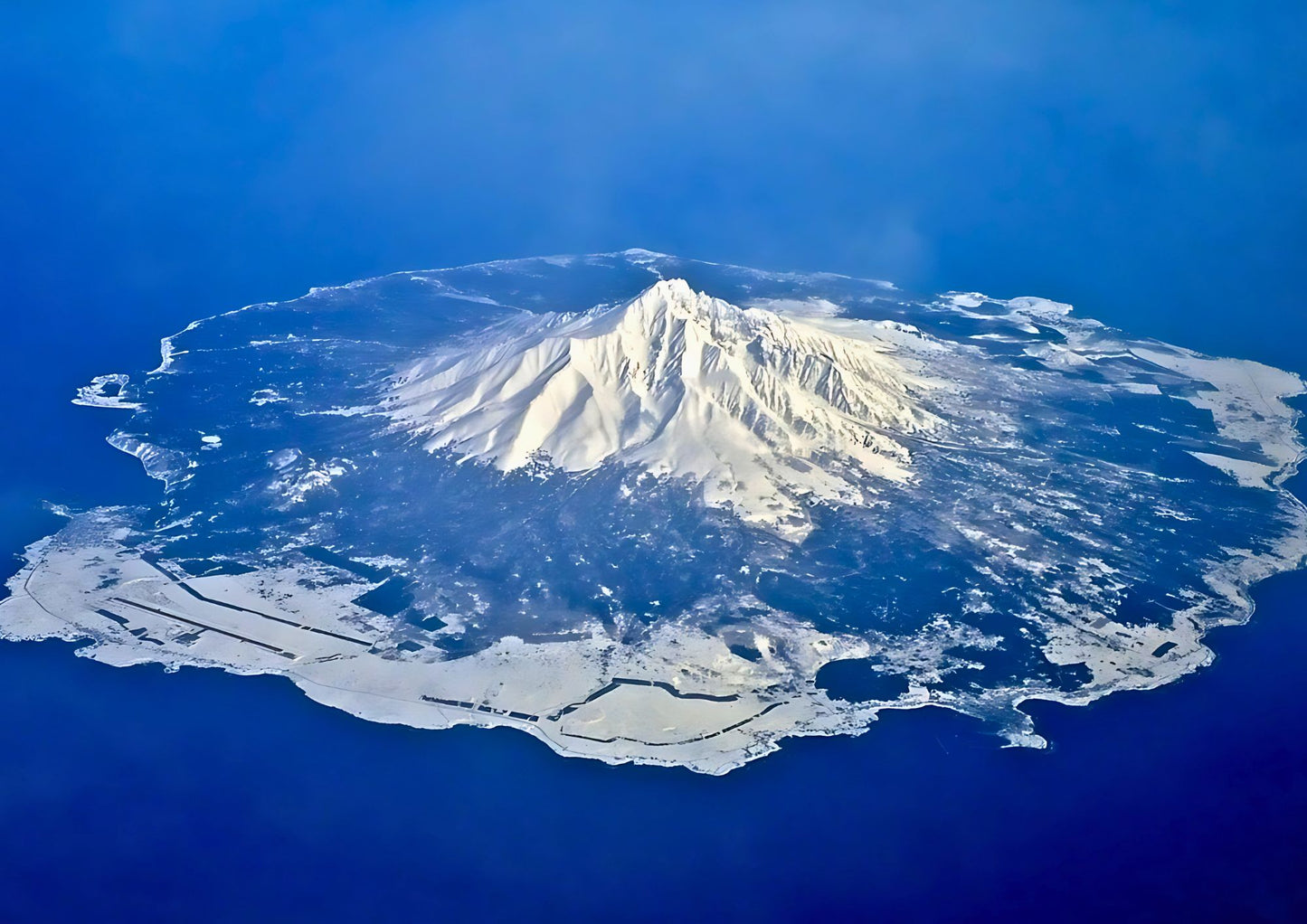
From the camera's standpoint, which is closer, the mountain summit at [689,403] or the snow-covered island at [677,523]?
the snow-covered island at [677,523]

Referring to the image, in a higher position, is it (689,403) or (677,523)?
(689,403)

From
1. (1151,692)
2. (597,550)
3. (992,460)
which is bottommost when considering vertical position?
(1151,692)

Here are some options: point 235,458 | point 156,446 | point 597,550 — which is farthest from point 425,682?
point 156,446

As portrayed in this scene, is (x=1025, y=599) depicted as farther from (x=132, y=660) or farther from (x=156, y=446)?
(x=156, y=446)

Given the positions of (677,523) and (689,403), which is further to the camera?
(689,403)
